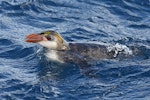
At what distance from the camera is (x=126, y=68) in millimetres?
12516

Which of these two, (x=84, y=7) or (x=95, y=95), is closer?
(x=95, y=95)

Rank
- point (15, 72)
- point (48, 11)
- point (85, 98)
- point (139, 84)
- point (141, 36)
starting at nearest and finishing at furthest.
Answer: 1. point (85, 98)
2. point (139, 84)
3. point (15, 72)
4. point (141, 36)
5. point (48, 11)

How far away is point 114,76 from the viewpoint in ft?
39.6

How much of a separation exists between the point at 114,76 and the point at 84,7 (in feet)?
19.7

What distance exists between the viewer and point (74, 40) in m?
14.8

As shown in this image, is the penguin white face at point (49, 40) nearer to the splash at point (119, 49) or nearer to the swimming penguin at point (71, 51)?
the swimming penguin at point (71, 51)

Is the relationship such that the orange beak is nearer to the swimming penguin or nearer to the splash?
the swimming penguin

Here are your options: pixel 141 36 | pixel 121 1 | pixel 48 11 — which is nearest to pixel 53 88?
pixel 141 36

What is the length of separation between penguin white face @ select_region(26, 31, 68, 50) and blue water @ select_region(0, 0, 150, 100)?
518mm

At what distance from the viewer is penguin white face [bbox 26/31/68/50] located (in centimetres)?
1234

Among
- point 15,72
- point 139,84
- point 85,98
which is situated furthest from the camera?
point 15,72

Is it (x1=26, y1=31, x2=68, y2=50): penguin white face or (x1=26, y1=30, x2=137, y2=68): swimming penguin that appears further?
(x1=26, y1=30, x2=137, y2=68): swimming penguin

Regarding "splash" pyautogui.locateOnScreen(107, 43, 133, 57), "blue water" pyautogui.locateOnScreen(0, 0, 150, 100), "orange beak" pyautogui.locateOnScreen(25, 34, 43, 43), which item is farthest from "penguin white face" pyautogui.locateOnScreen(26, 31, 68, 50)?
"splash" pyautogui.locateOnScreen(107, 43, 133, 57)

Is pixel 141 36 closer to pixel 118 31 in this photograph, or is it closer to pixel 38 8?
pixel 118 31
